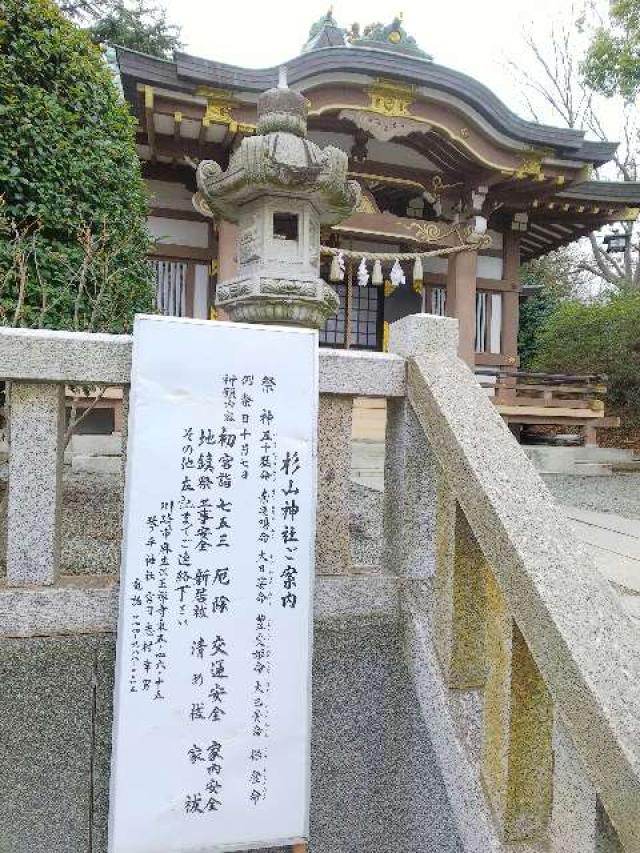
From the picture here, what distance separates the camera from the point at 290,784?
5.64ft

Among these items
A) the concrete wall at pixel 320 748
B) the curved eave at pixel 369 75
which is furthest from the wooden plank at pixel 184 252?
the concrete wall at pixel 320 748

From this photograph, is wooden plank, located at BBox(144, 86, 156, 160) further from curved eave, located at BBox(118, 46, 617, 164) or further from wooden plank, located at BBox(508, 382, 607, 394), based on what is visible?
wooden plank, located at BBox(508, 382, 607, 394)

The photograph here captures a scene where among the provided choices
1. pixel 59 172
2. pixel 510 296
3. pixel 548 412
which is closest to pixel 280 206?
pixel 59 172

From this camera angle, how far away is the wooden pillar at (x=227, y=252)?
930cm

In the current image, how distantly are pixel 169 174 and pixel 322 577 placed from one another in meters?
9.47

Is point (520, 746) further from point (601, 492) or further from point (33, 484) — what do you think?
point (601, 492)

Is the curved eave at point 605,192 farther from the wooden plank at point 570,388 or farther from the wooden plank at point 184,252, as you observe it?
the wooden plank at point 184,252

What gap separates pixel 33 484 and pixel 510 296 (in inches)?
449

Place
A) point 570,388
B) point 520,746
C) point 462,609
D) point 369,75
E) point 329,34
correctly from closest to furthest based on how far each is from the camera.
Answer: point 520,746
point 462,609
point 369,75
point 570,388
point 329,34

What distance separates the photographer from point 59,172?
3.39m

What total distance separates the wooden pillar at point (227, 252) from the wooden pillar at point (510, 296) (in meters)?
5.42

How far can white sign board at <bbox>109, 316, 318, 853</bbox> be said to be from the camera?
1.64 metres

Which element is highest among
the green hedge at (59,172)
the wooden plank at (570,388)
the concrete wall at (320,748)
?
the green hedge at (59,172)

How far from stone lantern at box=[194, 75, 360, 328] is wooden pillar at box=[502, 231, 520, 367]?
275 inches
